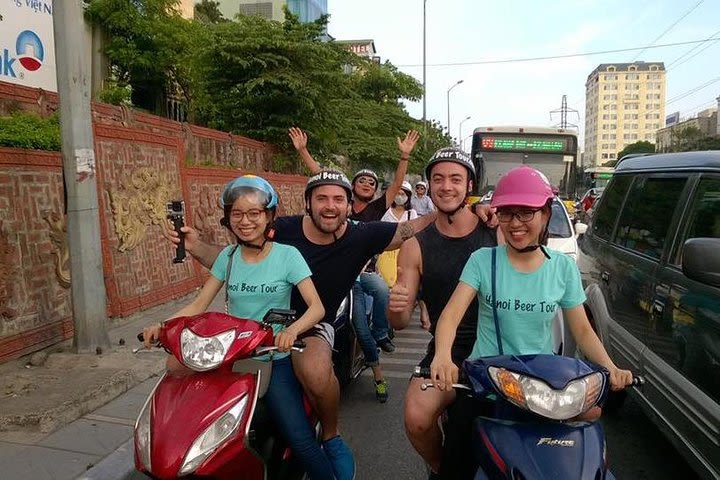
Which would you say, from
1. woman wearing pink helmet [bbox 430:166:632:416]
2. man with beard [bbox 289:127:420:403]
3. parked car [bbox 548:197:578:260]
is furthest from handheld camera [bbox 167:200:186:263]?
parked car [bbox 548:197:578:260]

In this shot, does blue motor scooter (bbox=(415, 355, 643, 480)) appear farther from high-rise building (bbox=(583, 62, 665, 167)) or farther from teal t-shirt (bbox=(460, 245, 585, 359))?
high-rise building (bbox=(583, 62, 665, 167))

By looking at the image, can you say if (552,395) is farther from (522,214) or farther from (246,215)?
(246,215)

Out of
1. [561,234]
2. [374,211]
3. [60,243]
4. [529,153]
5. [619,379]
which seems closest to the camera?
[619,379]

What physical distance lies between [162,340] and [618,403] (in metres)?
3.50

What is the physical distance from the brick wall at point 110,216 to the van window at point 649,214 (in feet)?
15.7

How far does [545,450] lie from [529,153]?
44.6 feet

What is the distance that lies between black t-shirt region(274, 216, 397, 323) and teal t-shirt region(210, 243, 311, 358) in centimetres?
39

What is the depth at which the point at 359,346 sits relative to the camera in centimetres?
495

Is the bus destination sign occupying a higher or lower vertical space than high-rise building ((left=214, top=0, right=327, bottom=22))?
lower

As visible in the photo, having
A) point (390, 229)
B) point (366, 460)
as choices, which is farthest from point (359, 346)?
point (390, 229)

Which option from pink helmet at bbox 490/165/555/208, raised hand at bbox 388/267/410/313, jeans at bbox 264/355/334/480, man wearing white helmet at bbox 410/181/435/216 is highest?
pink helmet at bbox 490/165/555/208

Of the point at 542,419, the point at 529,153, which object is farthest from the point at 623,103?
the point at 542,419

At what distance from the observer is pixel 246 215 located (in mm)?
3014

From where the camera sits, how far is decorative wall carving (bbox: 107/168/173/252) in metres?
6.92
